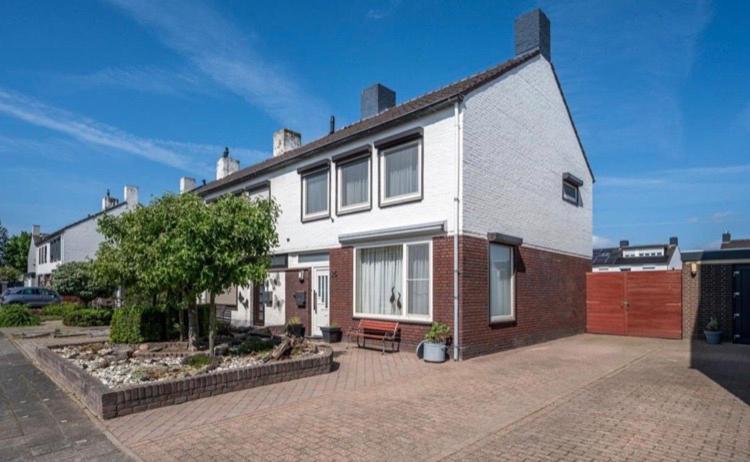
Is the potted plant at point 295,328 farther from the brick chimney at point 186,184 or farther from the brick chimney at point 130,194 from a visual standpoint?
the brick chimney at point 130,194

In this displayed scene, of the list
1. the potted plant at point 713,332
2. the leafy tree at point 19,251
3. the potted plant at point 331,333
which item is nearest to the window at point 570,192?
the potted plant at point 713,332

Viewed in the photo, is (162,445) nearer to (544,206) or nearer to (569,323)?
(544,206)

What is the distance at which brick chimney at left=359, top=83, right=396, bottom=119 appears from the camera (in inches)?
748

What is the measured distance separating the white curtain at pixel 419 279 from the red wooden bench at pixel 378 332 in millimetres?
700

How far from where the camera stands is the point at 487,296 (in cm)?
1209

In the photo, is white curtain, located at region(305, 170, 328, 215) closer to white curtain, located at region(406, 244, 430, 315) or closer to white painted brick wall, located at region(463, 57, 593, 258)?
white curtain, located at region(406, 244, 430, 315)

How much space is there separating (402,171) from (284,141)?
11.3 m

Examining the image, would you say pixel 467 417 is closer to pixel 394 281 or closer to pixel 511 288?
pixel 394 281

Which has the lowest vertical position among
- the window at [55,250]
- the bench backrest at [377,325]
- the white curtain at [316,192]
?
the bench backrest at [377,325]

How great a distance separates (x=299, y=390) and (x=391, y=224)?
231 inches

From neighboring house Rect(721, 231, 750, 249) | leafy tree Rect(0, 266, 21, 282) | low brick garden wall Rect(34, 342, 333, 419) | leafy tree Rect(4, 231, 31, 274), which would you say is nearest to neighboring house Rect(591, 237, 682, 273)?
neighboring house Rect(721, 231, 750, 249)

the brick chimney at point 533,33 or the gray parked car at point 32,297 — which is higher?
the brick chimney at point 533,33

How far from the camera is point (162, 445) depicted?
558 centimetres

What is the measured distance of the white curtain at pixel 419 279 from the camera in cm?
1206
